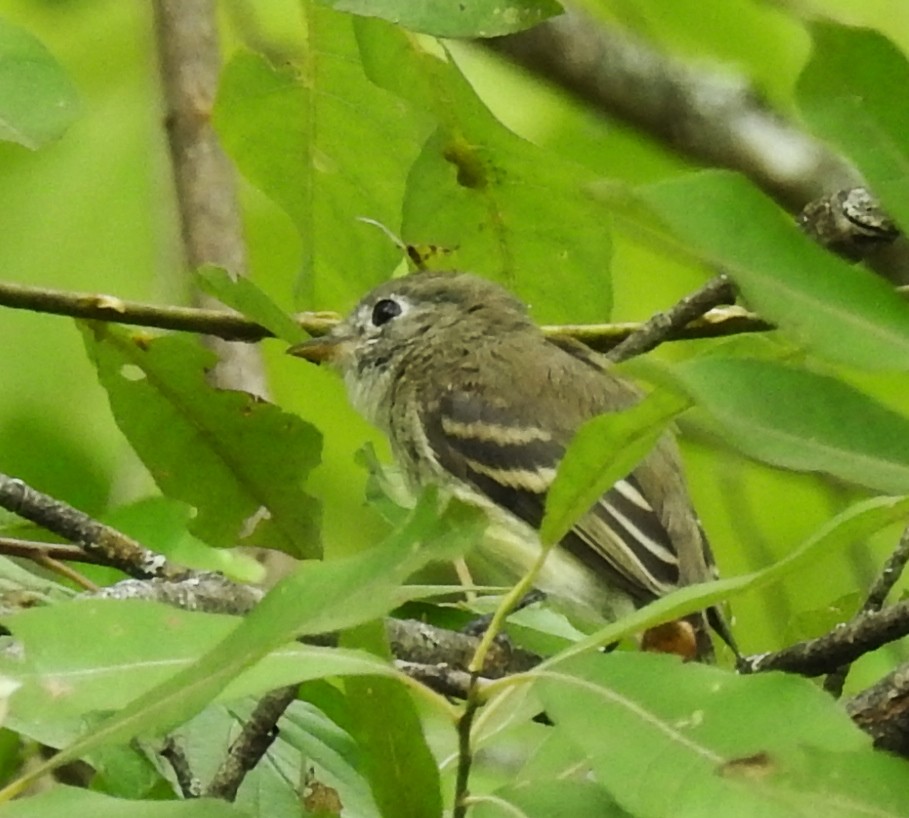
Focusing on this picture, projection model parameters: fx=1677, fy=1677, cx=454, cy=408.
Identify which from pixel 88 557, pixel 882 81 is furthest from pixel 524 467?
pixel 882 81

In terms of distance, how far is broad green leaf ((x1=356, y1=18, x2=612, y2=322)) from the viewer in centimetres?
194

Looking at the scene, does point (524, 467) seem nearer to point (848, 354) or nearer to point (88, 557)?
point (88, 557)

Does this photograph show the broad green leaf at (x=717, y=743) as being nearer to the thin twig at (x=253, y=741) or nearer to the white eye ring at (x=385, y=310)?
the thin twig at (x=253, y=741)

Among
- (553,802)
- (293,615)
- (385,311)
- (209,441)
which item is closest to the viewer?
(293,615)

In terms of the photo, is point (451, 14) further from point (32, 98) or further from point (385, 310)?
point (385, 310)

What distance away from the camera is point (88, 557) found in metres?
1.68

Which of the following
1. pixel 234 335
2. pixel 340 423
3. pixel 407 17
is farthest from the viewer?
pixel 340 423

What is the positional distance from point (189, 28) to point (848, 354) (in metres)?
2.04

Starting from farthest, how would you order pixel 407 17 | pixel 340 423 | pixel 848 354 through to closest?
pixel 340 423 → pixel 407 17 → pixel 848 354

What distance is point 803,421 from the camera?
96 centimetres

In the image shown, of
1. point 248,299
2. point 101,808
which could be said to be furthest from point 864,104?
point 248,299

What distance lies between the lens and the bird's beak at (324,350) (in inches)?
105

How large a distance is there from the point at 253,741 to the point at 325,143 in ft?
3.09

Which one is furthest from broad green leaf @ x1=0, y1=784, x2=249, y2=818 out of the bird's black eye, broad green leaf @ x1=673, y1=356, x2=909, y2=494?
the bird's black eye
